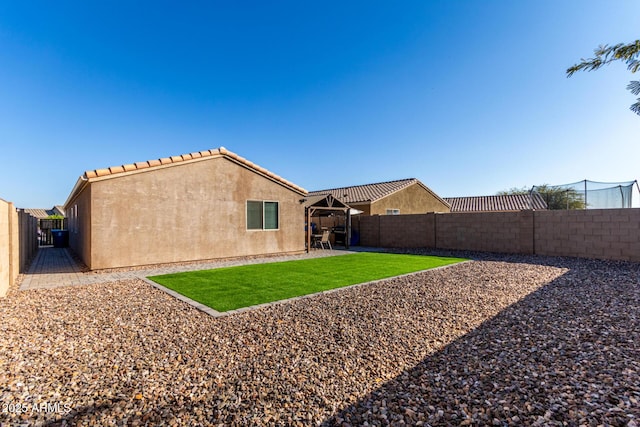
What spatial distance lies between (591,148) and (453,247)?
6789 millimetres

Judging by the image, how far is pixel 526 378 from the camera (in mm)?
2600

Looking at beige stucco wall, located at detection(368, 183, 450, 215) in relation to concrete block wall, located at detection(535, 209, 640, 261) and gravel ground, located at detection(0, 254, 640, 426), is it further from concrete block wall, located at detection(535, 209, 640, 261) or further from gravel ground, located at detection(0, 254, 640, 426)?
gravel ground, located at detection(0, 254, 640, 426)

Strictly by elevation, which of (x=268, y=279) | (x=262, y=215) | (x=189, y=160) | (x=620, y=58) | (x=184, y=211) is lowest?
(x=268, y=279)

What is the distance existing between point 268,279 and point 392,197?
15949mm

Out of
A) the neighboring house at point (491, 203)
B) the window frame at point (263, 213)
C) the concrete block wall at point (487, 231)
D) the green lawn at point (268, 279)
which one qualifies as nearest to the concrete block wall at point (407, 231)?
the concrete block wall at point (487, 231)

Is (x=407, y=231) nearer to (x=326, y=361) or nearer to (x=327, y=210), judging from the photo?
(x=327, y=210)

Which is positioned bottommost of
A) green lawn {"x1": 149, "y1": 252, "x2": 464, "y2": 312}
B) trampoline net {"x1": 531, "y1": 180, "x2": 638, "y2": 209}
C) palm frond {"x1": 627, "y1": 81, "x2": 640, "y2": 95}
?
green lawn {"x1": 149, "y1": 252, "x2": 464, "y2": 312}

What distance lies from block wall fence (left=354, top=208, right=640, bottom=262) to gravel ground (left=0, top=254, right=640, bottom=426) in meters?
5.73

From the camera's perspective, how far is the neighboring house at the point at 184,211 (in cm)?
813

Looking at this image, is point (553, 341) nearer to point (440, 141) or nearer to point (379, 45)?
point (379, 45)

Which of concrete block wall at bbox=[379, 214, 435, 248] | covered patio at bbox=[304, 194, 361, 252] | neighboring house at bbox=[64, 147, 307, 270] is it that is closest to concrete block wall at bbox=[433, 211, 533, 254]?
concrete block wall at bbox=[379, 214, 435, 248]

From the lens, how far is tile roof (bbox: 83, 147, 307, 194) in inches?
310

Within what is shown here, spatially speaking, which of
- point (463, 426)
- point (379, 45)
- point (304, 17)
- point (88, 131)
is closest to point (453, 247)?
point (379, 45)

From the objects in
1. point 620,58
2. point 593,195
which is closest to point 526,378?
point 620,58
